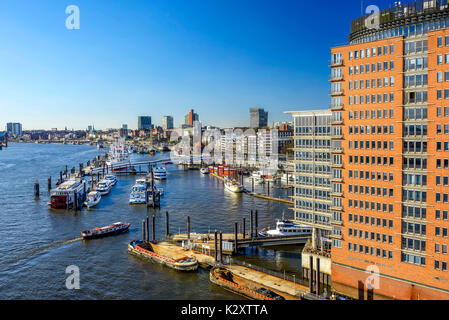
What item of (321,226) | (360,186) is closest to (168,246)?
(321,226)

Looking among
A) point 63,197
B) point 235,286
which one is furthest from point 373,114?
point 63,197

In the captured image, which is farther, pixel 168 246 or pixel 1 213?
pixel 1 213

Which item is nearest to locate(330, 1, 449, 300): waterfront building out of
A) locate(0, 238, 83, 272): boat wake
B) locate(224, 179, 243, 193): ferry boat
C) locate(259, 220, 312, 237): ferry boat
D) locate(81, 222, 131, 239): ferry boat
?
locate(259, 220, 312, 237): ferry boat

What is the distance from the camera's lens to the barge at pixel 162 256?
35.7 metres

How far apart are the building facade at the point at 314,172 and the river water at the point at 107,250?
18.3 ft

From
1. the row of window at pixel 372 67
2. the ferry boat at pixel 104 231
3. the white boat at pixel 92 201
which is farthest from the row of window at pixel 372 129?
the white boat at pixel 92 201

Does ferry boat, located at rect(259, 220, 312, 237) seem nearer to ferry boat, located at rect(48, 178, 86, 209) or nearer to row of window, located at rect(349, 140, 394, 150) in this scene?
row of window, located at rect(349, 140, 394, 150)

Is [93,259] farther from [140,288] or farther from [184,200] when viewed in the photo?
[184,200]

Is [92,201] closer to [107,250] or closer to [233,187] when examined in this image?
[107,250]

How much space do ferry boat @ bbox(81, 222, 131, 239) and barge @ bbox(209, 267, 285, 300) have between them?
1860cm

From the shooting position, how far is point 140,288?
3222cm

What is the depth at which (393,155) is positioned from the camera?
2586cm

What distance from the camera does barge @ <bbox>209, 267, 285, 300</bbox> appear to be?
2870 centimetres

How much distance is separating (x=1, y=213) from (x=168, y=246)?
3254cm
